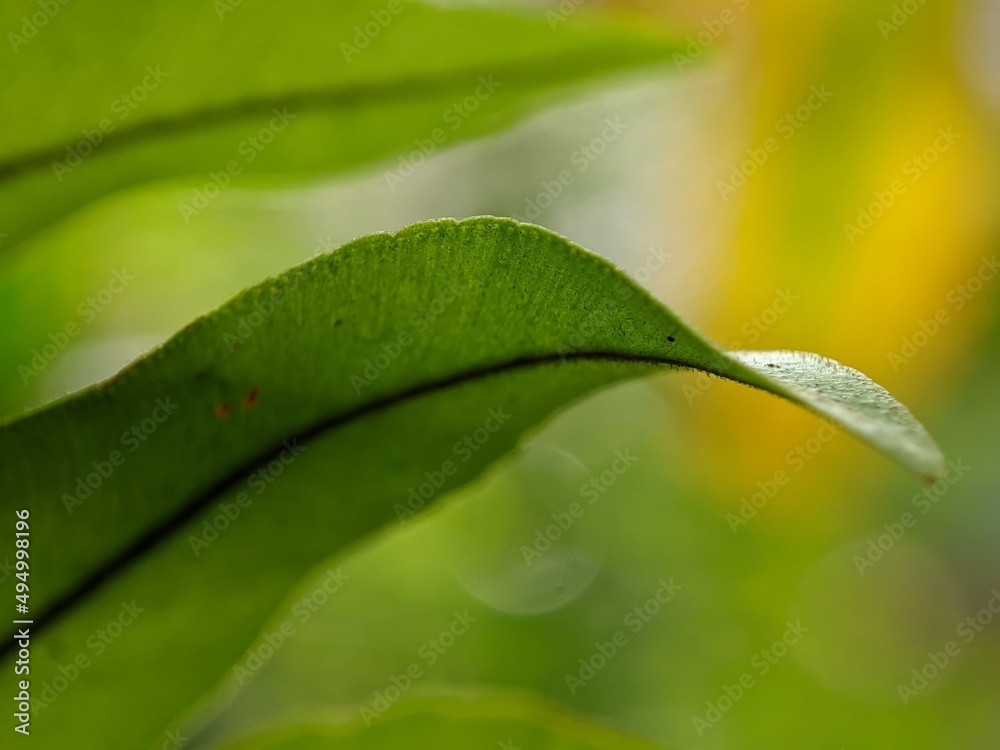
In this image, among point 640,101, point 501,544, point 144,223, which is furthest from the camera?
point 640,101

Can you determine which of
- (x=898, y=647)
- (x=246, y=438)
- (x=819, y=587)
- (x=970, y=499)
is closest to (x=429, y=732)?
(x=246, y=438)

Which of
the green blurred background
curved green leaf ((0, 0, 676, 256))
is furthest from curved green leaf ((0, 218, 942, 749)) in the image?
the green blurred background

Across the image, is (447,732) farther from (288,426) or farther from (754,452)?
(754,452)

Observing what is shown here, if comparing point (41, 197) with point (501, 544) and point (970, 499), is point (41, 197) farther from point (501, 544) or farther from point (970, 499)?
point (970, 499)

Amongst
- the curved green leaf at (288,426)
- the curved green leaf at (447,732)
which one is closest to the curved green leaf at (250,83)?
the curved green leaf at (288,426)

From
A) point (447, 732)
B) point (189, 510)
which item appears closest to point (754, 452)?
point (447, 732)

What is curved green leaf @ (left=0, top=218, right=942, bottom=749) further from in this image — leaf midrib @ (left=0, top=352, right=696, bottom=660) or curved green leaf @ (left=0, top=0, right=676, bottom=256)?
curved green leaf @ (left=0, top=0, right=676, bottom=256)

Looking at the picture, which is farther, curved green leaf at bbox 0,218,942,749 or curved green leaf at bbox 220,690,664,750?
curved green leaf at bbox 220,690,664,750
